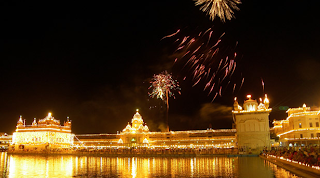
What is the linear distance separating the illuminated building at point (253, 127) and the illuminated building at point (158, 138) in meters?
9.97

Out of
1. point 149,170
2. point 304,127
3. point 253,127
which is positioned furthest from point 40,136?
point 304,127

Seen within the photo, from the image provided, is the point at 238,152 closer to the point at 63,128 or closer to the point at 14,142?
the point at 63,128

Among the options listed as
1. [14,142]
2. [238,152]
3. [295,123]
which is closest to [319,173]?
[238,152]

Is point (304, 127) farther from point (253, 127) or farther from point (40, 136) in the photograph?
point (40, 136)

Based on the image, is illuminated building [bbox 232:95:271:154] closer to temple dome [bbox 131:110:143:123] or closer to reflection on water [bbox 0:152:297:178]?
reflection on water [bbox 0:152:297:178]

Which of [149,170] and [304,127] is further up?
[304,127]

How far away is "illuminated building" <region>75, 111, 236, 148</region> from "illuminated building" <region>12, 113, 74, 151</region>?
4460 mm

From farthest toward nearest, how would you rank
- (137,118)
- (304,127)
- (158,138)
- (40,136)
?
1. (137,118)
2. (158,138)
3. (40,136)
4. (304,127)

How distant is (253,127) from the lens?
41125 mm

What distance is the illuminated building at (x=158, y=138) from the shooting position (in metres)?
54.3

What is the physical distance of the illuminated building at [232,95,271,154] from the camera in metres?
40.4

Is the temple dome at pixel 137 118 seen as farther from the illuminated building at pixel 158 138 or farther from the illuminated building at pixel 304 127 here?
the illuminated building at pixel 304 127

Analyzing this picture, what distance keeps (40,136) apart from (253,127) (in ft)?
134

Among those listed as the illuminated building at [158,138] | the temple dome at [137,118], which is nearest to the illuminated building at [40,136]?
the illuminated building at [158,138]
